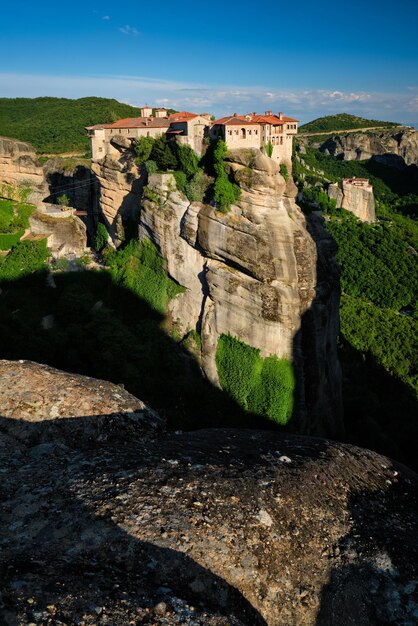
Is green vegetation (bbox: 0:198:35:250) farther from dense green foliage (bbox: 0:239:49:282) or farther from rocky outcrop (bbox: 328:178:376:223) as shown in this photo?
rocky outcrop (bbox: 328:178:376:223)

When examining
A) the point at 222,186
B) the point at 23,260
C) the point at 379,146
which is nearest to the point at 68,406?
the point at 222,186

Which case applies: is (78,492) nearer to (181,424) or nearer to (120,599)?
(120,599)

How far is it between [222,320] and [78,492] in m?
20.7

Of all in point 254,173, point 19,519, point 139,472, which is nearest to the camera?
point 19,519

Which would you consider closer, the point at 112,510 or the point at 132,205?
the point at 112,510

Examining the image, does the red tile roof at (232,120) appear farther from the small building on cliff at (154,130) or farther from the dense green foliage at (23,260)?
the dense green foliage at (23,260)

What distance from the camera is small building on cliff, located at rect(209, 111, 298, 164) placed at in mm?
26375

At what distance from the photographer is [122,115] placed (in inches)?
2906

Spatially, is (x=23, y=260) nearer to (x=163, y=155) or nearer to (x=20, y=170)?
(x=163, y=155)

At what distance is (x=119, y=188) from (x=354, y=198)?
48.5 m

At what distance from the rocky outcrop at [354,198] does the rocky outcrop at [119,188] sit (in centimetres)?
4590

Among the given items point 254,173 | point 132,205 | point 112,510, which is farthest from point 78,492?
point 132,205

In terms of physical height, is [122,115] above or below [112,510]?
above

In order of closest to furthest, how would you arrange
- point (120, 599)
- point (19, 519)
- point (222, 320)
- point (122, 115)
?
point (120, 599), point (19, 519), point (222, 320), point (122, 115)
